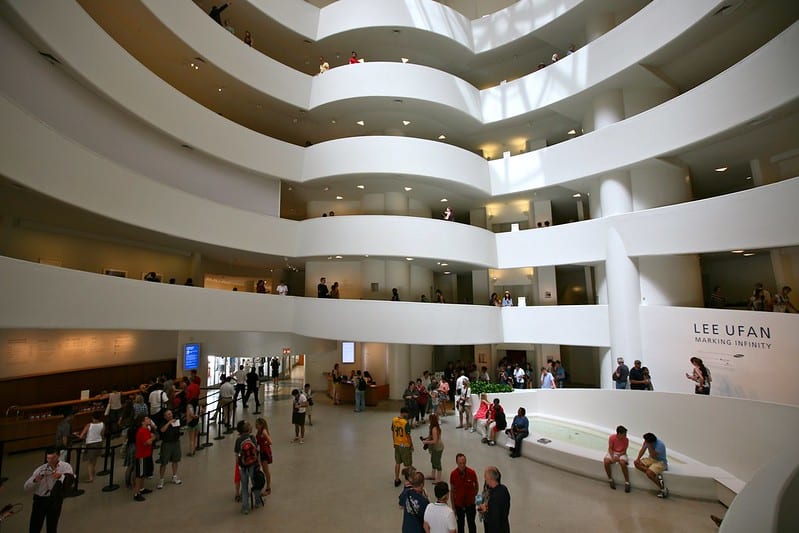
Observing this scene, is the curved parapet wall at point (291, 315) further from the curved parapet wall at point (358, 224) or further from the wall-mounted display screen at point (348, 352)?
the wall-mounted display screen at point (348, 352)

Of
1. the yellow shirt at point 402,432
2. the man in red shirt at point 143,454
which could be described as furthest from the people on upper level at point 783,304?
the man in red shirt at point 143,454

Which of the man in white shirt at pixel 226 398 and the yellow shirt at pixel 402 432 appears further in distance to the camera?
the man in white shirt at pixel 226 398

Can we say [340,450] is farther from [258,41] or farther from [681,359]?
[258,41]

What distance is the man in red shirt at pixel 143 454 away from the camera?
330 inches

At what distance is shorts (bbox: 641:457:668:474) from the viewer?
27.5 feet

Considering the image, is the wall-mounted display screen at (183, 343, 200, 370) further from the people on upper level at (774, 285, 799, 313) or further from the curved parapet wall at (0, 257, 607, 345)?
the people on upper level at (774, 285, 799, 313)

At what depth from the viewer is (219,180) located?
1650 cm

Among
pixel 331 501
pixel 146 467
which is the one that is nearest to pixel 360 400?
pixel 331 501

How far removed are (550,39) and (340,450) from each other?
19.4 meters

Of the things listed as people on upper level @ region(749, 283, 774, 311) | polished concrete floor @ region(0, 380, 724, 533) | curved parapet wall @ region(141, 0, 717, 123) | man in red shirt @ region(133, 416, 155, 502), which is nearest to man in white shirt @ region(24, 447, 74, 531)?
polished concrete floor @ region(0, 380, 724, 533)

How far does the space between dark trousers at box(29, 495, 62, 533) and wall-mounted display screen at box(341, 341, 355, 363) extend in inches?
596

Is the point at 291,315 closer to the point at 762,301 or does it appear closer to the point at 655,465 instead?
the point at 655,465

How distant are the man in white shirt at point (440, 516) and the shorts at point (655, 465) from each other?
587 centimetres

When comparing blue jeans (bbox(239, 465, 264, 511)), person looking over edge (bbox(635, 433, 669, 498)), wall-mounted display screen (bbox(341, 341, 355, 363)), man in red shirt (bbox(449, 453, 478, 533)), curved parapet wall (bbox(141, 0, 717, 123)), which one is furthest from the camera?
wall-mounted display screen (bbox(341, 341, 355, 363))
